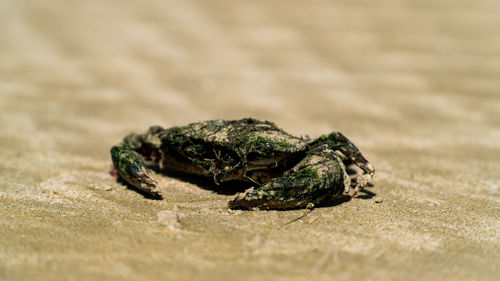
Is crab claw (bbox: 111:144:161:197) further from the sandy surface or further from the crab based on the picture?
the sandy surface

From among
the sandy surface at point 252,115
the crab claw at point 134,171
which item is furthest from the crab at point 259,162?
the sandy surface at point 252,115

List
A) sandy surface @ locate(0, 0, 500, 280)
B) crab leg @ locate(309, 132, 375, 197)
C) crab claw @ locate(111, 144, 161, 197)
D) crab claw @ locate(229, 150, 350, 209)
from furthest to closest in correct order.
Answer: crab leg @ locate(309, 132, 375, 197), crab claw @ locate(111, 144, 161, 197), crab claw @ locate(229, 150, 350, 209), sandy surface @ locate(0, 0, 500, 280)

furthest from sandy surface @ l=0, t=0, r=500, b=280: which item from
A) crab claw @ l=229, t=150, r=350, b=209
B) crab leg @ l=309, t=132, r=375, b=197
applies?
crab leg @ l=309, t=132, r=375, b=197

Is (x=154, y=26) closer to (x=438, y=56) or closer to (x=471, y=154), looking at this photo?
(x=438, y=56)

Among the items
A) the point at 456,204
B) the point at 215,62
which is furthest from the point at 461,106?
the point at 215,62

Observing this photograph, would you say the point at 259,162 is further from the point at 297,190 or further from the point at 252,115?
the point at 252,115

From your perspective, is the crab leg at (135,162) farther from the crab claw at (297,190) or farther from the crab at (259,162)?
the crab claw at (297,190)
